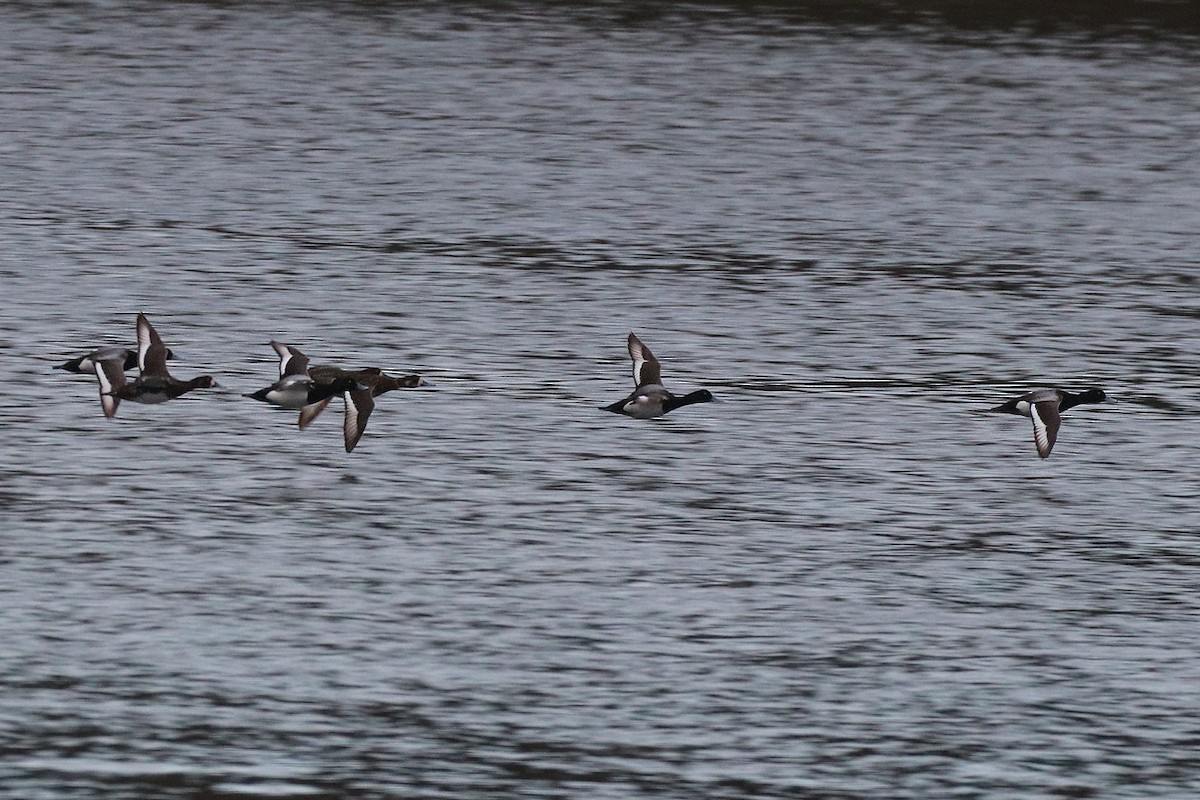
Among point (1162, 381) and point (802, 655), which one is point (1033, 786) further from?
point (1162, 381)

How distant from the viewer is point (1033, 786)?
495 inches

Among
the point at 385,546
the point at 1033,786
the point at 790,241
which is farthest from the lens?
the point at 790,241

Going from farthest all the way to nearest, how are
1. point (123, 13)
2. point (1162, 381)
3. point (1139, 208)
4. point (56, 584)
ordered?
point (123, 13)
point (1139, 208)
point (1162, 381)
point (56, 584)

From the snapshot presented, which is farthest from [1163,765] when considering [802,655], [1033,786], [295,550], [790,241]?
[790,241]

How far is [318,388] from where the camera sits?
18.4 m

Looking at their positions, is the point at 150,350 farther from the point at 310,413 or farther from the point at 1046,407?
the point at 1046,407

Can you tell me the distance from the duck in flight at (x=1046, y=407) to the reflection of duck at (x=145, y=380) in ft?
21.6

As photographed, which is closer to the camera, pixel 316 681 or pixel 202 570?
pixel 316 681

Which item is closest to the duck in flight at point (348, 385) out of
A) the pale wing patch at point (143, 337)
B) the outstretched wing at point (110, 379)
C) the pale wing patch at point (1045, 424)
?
the pale wing patch at point (143, 337)

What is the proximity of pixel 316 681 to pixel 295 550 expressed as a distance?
7.87 feet

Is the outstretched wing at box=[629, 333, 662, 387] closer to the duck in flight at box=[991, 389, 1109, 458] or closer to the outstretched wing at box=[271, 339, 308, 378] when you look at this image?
the outstretched wing at box=[271, 339, 308, 378]

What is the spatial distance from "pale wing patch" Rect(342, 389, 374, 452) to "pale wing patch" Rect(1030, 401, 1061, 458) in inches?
209

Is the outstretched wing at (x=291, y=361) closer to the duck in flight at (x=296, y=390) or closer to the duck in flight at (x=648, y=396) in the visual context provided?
the duck in flight at (x=296, y=390)

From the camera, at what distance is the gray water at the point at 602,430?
13.2 m
